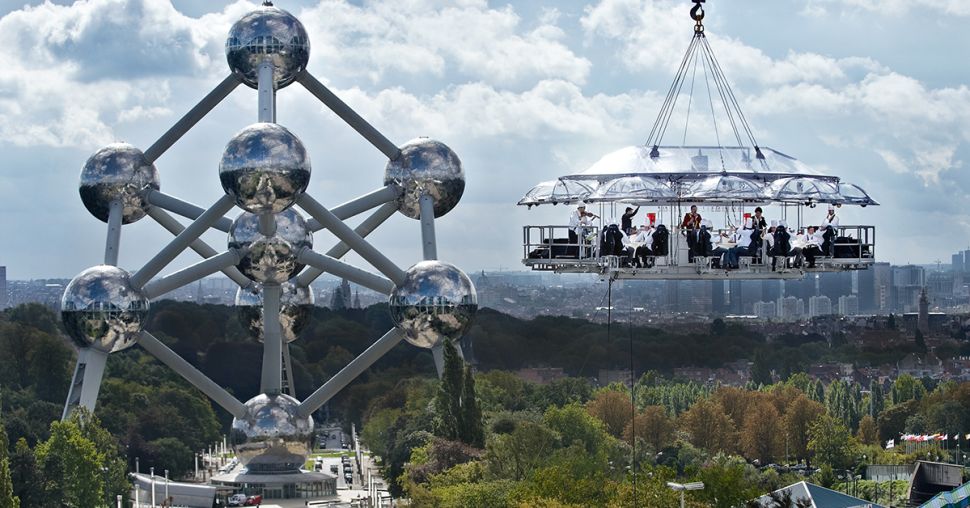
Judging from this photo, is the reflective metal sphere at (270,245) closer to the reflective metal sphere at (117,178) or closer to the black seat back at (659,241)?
the reflective metal sphere at (117,178)

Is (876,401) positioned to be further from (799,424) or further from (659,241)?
(659,241)

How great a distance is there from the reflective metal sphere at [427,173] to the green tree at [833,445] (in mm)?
32221

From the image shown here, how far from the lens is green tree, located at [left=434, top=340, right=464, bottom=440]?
50763mm

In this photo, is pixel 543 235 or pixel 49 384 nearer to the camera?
pixel 543 235

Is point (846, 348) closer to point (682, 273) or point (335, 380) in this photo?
point (335, 380)

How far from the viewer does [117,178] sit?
45031 millimetres

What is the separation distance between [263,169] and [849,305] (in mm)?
135245

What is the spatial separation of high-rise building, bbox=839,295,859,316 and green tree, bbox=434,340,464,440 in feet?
374

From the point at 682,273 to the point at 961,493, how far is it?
9671 millimetres

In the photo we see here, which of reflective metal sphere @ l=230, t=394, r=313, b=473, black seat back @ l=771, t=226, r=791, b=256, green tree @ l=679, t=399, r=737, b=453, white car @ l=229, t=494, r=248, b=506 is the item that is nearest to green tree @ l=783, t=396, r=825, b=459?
green tree @ l=679, t=399, r=737, b=453

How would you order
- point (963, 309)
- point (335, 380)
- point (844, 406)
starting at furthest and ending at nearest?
point (963, 309) < point (844, 406) < point (335, 380)

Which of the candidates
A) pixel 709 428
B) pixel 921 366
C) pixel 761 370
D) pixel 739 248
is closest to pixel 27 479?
pixel 739 248

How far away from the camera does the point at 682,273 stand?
31984 mm

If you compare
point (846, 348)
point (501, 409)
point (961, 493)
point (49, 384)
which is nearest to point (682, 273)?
point (961, 493)
